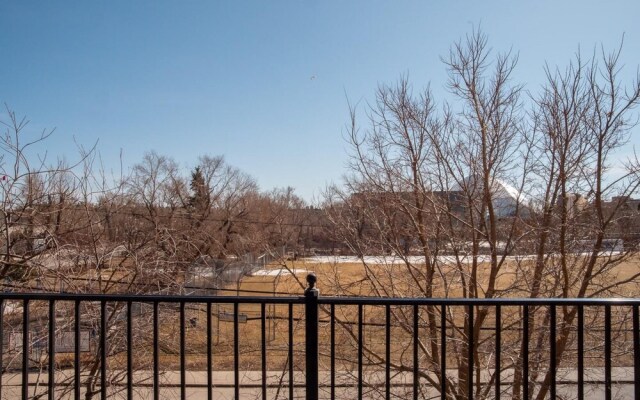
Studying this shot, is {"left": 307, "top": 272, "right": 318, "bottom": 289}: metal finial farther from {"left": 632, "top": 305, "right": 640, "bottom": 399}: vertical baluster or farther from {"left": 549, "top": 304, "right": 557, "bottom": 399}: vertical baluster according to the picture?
{"left": 632, "top": 305, "right": 640, "bottom": 399}: vertical baluster

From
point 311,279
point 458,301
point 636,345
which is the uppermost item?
point 311,279

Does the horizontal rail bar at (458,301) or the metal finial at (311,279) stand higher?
the metal finial at (311,279)

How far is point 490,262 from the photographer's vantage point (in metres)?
7.35

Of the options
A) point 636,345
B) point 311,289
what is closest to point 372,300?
point 311,289

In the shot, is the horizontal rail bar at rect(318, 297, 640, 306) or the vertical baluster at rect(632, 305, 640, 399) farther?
the vertical baluster at rect(632, 305, 640, 399)

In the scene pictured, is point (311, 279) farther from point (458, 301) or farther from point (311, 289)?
point (458, 301)

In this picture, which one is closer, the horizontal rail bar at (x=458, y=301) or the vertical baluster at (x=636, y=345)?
the horizontal rail bar at (x=458, y=301)

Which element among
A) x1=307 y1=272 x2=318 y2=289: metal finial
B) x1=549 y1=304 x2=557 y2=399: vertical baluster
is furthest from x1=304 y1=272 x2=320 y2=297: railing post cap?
x1=549 y1=304 x2=557 y2=399: vertical baluster

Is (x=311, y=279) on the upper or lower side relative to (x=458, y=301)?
upper

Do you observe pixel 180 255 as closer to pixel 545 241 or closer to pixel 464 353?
pixel 464 353

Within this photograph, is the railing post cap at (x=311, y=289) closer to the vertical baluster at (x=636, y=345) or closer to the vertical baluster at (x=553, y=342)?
the vertical baluster at (x=553, y=342)

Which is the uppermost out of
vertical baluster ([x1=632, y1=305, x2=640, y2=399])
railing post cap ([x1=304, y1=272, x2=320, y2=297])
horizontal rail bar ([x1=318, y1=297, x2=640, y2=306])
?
railing post cap ([x1=304, y1=272, x2=320, y2=297])

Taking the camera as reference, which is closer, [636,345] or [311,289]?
[311,289]

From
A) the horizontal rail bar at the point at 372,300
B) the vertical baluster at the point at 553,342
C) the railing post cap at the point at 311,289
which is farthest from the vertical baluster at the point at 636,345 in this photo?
the railing post cap at the point at 311,289
